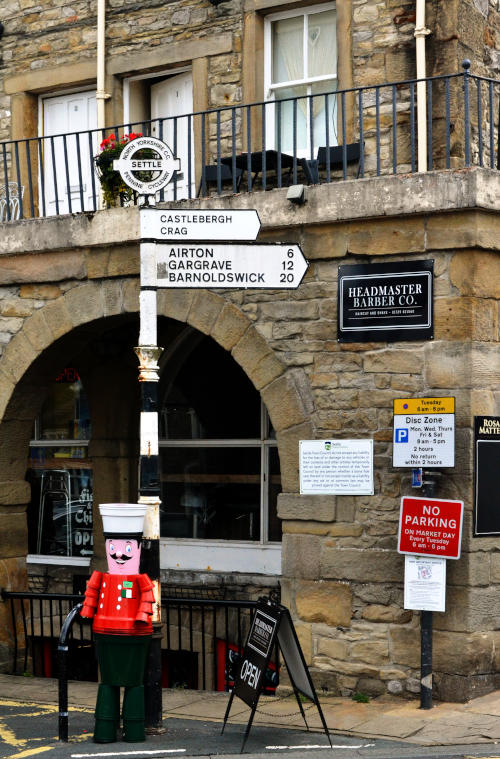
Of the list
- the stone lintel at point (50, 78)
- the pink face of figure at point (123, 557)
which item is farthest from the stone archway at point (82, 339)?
the stone lintel at point (50, 78)

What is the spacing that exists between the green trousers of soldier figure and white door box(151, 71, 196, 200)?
5288mm

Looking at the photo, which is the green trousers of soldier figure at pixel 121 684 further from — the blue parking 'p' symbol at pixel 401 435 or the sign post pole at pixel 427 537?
the blue parking 'p' symbol at pixel 401 435

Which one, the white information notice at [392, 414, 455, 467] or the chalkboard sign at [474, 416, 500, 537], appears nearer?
the white information notice at [392, 414, 455, 467]

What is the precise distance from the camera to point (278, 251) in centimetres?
844

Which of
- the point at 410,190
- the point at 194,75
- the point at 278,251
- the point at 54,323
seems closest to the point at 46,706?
the point at 54,323

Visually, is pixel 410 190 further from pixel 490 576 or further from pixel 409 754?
pixel 409 754

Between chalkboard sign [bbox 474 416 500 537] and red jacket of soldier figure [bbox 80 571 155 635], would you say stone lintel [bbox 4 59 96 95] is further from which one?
red jacket of soldier figure [bbox 80 571 155 635]

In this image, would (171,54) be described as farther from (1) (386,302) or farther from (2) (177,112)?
(1) (386,302)

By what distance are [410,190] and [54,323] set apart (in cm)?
361

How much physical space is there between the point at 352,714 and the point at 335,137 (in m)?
5.08

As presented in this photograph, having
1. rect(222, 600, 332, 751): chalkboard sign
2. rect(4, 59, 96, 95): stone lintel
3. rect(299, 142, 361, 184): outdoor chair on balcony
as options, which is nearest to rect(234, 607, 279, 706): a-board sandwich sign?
rect(222, 600, 332, 751): chalkboard sign

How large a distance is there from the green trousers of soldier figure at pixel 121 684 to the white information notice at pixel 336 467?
2.26 metres

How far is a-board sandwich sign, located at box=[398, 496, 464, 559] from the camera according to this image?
8.76 metres

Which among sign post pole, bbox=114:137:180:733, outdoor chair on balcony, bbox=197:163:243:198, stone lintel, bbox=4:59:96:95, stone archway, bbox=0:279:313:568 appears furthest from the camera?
stone lintel, bbox=4:59:96:95
